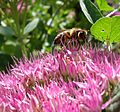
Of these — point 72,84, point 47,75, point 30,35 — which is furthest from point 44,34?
point 72,84

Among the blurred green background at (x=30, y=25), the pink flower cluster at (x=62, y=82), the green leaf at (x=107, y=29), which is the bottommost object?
the blurred green background at (x=30, y=25)

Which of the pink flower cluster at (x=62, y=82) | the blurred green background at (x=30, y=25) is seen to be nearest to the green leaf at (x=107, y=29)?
the pink flower cluster at (x=62, y=82)

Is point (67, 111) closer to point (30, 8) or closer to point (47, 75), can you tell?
point (47, 75)

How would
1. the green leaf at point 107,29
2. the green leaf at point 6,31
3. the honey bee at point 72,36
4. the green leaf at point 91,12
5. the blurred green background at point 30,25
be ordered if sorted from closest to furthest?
the green leaf at point 107,29 → the green leaf at point 91,12 → the honey bee at point 72,36 → the blurred green background at point 30,25 → the green leaf at point 6,31

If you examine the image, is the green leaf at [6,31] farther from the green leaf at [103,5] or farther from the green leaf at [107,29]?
the green leaf at [107,29]

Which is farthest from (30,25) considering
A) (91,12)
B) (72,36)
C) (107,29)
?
(107,29)

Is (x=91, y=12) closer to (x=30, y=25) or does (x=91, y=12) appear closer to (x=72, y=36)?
(x=72, y=36)
